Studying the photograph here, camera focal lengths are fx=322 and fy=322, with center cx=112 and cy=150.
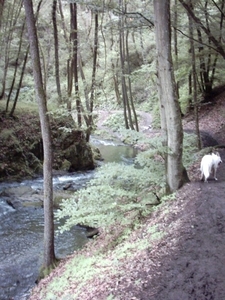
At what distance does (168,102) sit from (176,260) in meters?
3.40

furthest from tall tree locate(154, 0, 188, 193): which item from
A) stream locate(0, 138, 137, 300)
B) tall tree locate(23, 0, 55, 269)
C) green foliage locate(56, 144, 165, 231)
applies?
stream locate(0, 138, 137, 300)

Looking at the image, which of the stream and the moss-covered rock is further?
the moss-covered rock

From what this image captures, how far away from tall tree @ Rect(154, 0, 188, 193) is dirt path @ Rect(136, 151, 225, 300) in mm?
609

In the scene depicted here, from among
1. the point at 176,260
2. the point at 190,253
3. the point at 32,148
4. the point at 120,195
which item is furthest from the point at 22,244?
the point at 32,148

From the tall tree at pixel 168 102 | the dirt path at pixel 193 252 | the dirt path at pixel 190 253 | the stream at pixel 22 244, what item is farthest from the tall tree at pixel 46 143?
the dirt path at pixel 193 252

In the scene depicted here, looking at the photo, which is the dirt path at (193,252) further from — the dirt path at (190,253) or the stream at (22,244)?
the stream at (22,244)

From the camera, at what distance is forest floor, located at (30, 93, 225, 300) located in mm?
4215

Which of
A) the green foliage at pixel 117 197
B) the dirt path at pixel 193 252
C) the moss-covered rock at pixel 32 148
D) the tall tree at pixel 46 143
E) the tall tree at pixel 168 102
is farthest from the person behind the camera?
the moss-covered rock at pixel 32 148

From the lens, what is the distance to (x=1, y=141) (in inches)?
587

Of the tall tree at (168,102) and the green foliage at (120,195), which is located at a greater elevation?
the tall tree at (168,102)

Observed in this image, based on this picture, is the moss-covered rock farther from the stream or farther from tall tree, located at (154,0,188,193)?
tall tree, located at (154,0,188,193)

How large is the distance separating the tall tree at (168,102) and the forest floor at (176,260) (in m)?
0.45

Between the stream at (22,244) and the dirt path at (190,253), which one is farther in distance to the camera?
the stream at (22,244)

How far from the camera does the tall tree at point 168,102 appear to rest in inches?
258
